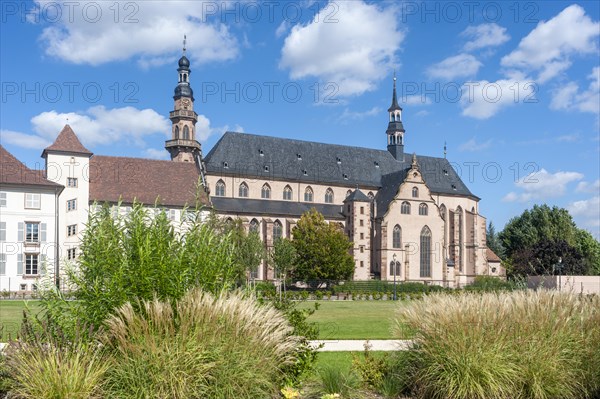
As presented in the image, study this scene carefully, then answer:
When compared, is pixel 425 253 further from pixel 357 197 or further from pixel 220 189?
pixel 220 189

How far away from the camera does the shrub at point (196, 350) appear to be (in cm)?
770

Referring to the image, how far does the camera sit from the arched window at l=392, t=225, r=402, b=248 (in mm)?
68375

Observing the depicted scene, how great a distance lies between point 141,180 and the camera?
5609 cm

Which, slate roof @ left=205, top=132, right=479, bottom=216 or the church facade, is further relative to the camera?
slate roof @ left=205, top=132, right=479, bottom=216

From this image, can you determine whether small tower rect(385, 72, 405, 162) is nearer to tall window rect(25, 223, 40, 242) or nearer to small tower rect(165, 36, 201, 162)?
small tower rect(165, 36, 201, 162)

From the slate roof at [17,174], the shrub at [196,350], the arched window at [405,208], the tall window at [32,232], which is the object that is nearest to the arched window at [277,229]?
the arched window at [405,208]

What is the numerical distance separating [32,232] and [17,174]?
4.80 metres

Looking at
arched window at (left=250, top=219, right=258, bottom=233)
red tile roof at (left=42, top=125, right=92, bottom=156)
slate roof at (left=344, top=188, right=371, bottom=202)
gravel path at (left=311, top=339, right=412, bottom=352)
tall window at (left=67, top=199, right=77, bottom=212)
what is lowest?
gravel path at (left=311, top=339, right=412, bottom=352)

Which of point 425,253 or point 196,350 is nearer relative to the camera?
point 196,350

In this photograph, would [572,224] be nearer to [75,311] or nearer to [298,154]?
[298,154]

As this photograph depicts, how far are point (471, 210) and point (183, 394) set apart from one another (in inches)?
3044

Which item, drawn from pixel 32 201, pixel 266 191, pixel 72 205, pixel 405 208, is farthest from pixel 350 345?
pixel 405 208

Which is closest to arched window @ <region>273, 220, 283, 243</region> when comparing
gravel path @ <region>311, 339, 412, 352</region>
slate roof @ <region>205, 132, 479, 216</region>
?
slate roof @ <region>205, 132, 479, 216</region>

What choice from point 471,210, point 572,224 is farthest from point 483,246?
point 572,224
